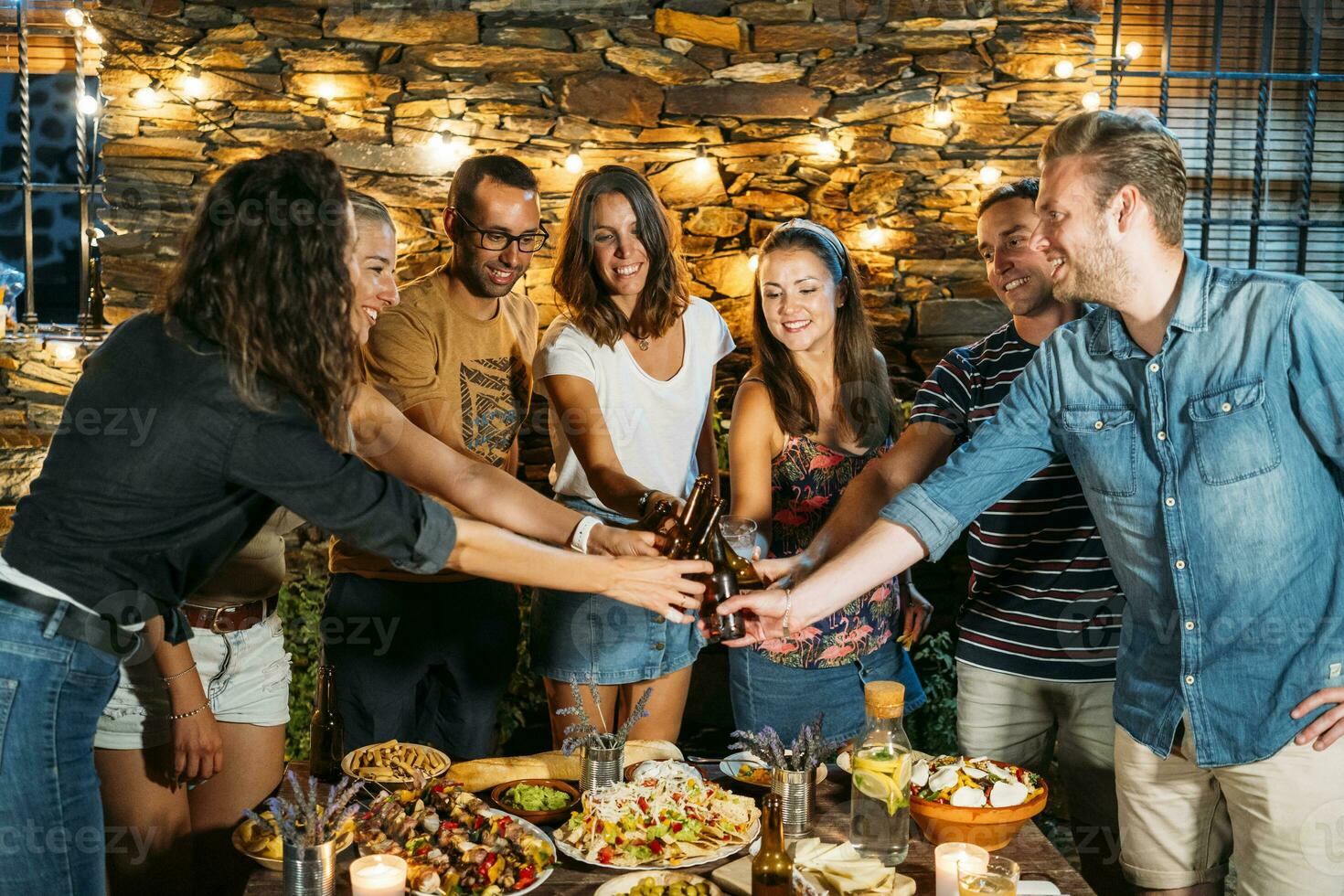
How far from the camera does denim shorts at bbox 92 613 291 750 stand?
2.31m

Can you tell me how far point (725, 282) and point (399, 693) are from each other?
2.77 metres

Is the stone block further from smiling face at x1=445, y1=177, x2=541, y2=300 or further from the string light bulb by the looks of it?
smiling face at x1=445, y1=177, x2=541, y2=300

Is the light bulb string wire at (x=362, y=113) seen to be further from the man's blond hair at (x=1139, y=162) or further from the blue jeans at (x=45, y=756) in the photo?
the blue jeans at (x=45, y=756)

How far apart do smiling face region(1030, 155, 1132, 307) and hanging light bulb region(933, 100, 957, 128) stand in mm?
3058

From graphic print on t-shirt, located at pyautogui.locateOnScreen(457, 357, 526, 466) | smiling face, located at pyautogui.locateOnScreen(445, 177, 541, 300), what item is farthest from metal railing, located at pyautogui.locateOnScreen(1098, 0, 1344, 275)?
graphic print on t-shirt, located at pyautogui.locateOnScreen(457, 357, 526, 466)

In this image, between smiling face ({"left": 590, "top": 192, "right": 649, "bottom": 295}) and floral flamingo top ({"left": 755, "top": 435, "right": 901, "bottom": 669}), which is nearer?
floral flamingo top ({"left": 755, "top": 435, "right": 901, "bottom": 669})

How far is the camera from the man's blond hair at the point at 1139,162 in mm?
1931

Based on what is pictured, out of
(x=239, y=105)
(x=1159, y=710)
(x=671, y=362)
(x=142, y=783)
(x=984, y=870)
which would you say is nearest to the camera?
(x=984, y=870)

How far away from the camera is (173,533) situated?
1747mm

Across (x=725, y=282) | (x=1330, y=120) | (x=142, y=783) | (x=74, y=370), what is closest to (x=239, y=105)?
(x=74, y=370)

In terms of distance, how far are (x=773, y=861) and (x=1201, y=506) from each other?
0.93 meters

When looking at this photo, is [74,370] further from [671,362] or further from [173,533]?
[173,533]

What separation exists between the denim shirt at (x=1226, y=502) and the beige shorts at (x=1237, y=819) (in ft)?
0.15

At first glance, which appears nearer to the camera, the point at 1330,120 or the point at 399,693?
the point at 399,693
